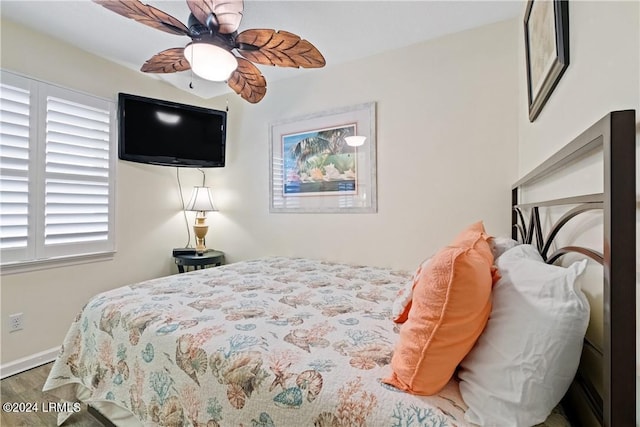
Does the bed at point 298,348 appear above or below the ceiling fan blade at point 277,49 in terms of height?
below

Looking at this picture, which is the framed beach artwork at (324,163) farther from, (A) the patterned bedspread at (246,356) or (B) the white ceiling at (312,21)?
(A) the patterned bedspread at (246,356)

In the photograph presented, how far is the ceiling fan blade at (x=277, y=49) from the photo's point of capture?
1748 millimetres

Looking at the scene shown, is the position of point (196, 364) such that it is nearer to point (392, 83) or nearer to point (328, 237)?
point (328, 237)

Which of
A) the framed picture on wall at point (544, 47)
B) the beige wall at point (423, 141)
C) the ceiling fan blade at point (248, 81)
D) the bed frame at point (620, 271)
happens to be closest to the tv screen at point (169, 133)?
the beige wall at point (423, 141)

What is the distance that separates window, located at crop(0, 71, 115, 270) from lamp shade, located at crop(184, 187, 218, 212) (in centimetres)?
81

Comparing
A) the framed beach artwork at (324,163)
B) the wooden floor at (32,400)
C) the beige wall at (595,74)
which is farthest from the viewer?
the framed beach artwork at (324,163)

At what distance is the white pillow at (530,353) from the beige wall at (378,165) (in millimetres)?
1634

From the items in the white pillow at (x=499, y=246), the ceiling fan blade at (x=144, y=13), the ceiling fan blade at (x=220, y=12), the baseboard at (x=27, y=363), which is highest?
the ceiling fan blade at (x=220, y=12)

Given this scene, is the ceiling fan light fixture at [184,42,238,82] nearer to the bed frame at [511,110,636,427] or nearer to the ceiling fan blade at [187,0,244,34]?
the ceiling fan blade at [187,0,244,34]

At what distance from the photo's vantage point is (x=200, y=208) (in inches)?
136

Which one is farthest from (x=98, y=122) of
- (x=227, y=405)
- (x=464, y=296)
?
(x=464, y=296)

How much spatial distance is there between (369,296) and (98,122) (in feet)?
9.28

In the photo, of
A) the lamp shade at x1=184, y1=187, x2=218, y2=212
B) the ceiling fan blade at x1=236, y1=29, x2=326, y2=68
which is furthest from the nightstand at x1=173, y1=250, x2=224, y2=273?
the ceiling fan blade at x1=236, y1=29, x2=326, y2=68

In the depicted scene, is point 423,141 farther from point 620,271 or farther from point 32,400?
point 32,400
